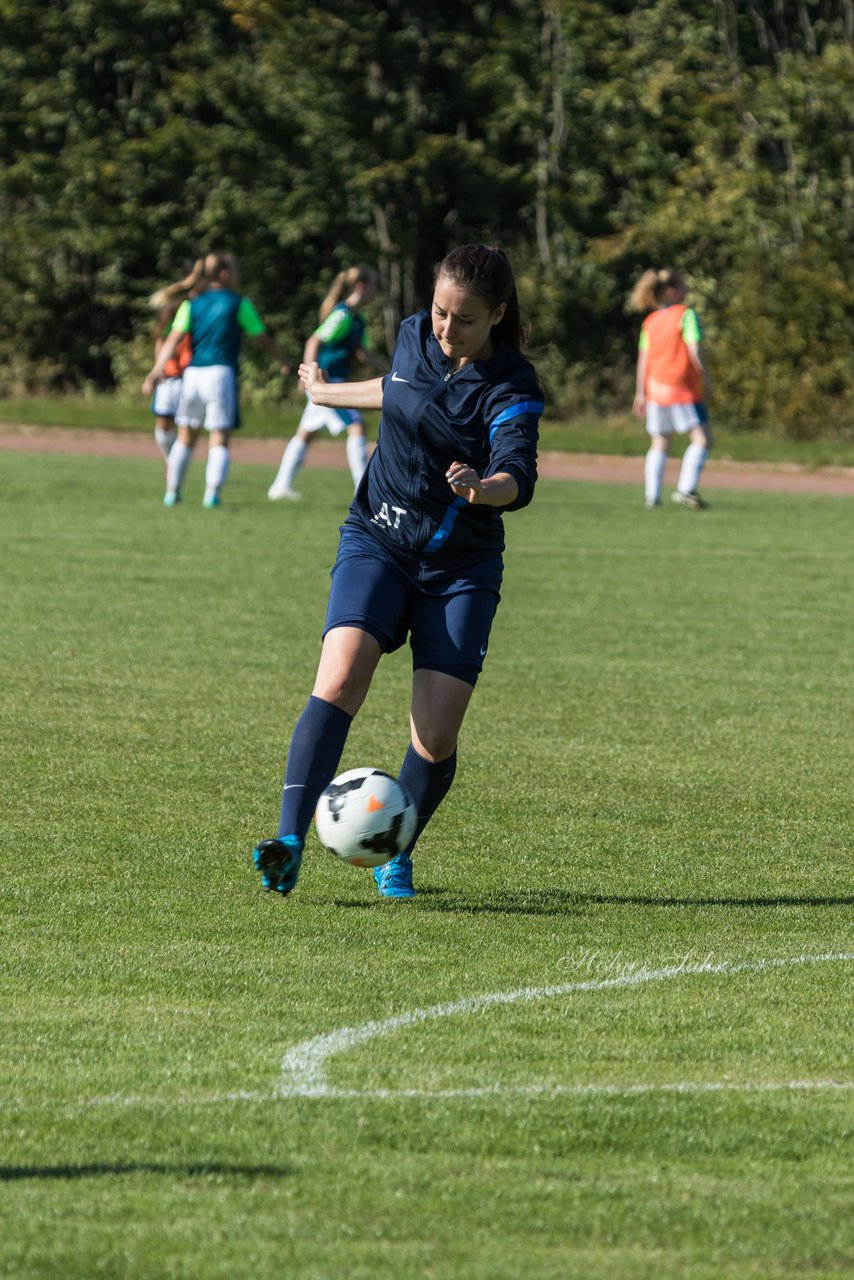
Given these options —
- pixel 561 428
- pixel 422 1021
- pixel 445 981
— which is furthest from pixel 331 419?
pixel 422 1021

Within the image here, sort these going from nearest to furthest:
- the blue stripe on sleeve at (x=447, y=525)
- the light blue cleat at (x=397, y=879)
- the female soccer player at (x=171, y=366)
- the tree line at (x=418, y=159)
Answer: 1. the blue stripe on sleeve at (x=447, y=525)
2. the light blue cleat at (x=397, y=879)
3. the female soccer player at (x=171, y=366)
4. the tree line at (x=418, y=159)

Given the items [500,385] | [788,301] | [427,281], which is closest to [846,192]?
[788,301]

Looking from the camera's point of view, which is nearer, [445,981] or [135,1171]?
[135,1171]

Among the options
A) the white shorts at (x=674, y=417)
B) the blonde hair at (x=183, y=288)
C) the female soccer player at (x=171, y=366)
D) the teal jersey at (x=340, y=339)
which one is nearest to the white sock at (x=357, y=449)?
the teal jersey at (x=340, y=339)

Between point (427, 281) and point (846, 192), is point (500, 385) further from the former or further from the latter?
point (427, 281)

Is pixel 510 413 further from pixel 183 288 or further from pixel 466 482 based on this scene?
pixel 183 288

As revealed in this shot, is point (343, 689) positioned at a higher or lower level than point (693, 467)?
higher

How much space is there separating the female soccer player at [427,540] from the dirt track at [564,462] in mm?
18615

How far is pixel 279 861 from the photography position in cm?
564

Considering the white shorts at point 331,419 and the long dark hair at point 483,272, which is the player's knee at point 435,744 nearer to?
the long dark hair at point 483,272

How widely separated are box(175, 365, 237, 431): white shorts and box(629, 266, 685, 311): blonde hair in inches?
156

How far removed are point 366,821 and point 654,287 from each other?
49.1ft

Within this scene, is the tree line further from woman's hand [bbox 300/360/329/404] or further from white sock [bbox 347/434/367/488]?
woman's hand [bbox 300/360/329/404]

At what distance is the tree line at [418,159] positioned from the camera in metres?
34.8
